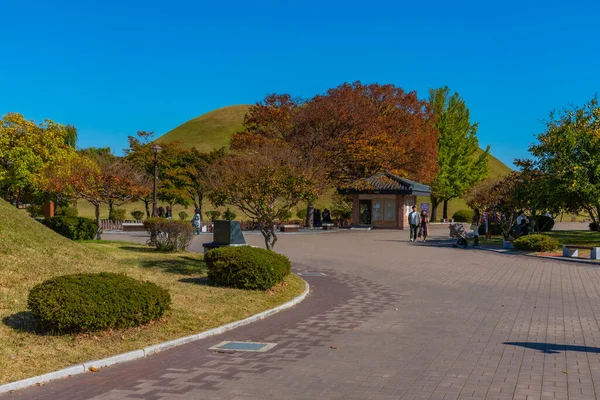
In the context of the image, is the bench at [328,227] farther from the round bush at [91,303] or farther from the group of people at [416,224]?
the round bush at [91,303]

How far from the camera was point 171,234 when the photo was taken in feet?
64.1

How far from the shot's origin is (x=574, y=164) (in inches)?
1053

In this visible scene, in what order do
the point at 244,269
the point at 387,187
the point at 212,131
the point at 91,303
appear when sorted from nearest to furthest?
the point at 91,303 < the point at 244,269 < the point at 387,187 < the point at 212,131

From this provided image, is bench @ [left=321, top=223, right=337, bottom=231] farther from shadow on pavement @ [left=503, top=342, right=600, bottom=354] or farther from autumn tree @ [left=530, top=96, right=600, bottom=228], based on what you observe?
shadow on pavement @ [left=503, top=342, right=600, bottom=354]

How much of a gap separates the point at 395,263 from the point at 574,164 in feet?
39.1

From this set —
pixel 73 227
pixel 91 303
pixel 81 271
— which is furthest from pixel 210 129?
pixel 91 303

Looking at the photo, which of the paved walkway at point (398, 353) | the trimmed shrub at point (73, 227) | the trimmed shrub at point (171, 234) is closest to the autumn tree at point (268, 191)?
the paved walkway at point (398, 353)

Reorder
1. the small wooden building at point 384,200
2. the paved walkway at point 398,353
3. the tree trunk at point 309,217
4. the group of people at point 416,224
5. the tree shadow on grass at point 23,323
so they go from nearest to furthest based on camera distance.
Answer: the paved walkway at point 398,353
the tree shadow on grass at point 23,323
the group of people at point 416,224
the small wooden building at point 384,200
the tree trunk at point 309,217

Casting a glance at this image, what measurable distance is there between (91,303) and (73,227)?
1621 cm

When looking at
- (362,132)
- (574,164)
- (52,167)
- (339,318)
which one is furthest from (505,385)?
(52,167)

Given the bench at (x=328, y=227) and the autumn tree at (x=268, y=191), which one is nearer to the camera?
the autumn tree at (x=268, y=191)

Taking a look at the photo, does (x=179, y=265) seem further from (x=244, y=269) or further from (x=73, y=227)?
(x=73, y=227)

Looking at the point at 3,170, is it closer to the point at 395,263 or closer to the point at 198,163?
the point at 198,163

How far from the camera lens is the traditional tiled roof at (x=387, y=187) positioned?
45.0 m
